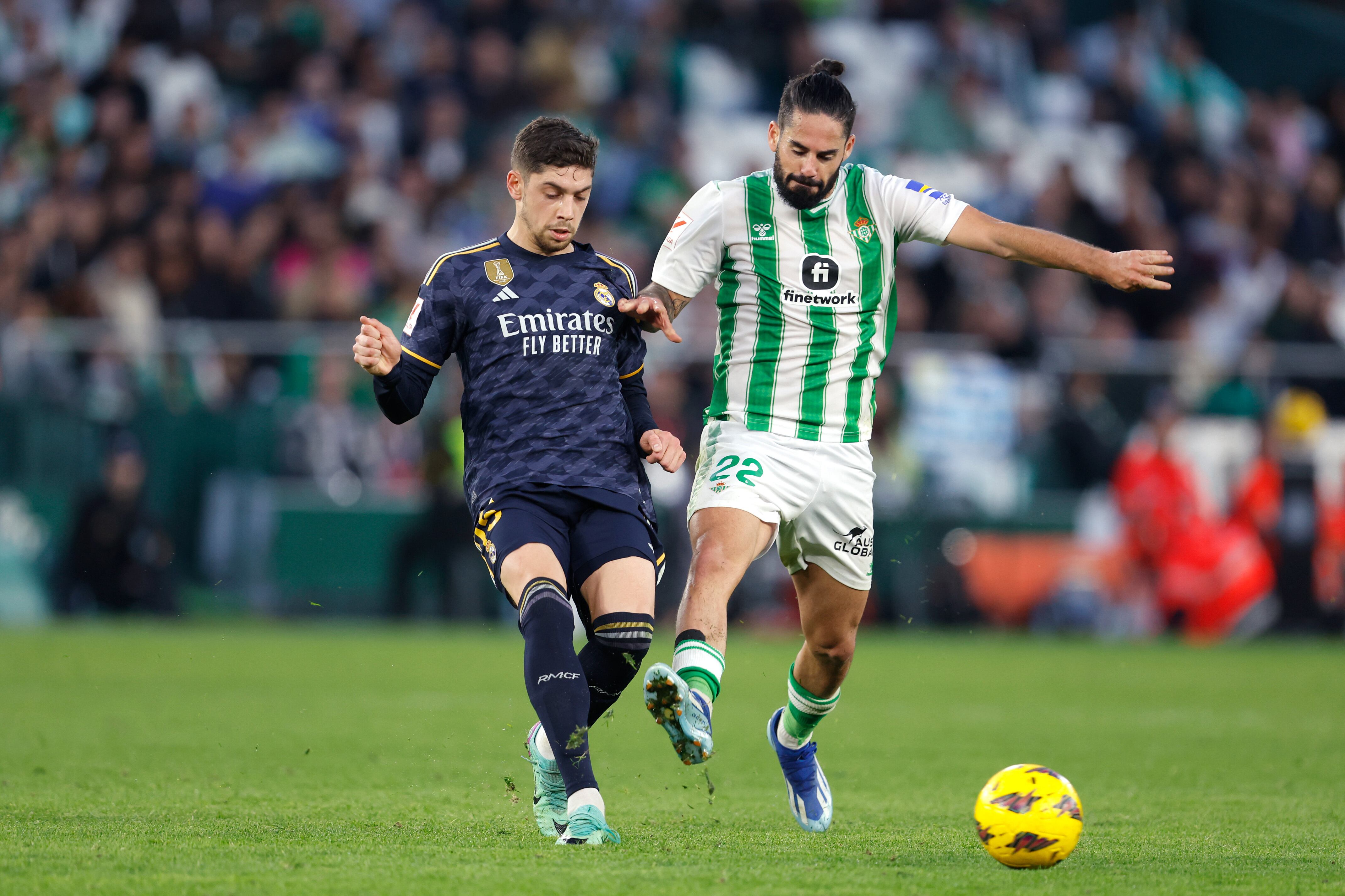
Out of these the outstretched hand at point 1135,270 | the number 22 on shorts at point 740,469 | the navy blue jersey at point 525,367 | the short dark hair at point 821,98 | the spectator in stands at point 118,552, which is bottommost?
the spectator in stands at point 118,552

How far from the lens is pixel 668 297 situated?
5895 mm

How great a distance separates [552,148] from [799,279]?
1.09 meters

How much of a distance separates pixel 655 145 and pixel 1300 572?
25.2 feet

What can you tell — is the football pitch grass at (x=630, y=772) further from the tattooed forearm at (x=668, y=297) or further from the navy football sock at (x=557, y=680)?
the tattooed forearm at (x=668, y=297)

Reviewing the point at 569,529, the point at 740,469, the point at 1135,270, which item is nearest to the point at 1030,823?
the point at 740,469

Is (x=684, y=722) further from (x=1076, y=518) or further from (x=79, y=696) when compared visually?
(x=1076, y=518)

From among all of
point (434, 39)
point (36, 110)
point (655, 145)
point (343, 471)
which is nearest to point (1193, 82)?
point (655, 145)

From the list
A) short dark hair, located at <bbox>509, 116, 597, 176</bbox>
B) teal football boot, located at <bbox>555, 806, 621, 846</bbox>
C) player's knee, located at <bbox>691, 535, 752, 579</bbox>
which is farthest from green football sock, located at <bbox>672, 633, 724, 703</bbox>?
short dark hair, located at <bbox>509, 116, 597, 176</bbox>

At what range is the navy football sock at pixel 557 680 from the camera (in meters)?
4.94

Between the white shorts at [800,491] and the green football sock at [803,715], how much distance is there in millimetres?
502

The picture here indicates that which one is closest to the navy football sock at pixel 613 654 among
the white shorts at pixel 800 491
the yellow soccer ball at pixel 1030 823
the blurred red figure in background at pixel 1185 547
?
the white shorts at pixel 800 491

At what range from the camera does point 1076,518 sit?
1505 centimetres

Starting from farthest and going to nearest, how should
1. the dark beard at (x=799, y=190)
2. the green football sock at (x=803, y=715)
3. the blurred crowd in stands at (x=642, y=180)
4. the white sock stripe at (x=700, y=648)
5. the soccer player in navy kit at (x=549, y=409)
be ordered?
the blurred crowd in stands at (x=642, y=180) < the green football sock at (x=803, y=715) < the dark beard at (x=799, y=190) < the soccer player in navy kit at (x=549, y=409) < the white sock stripe at (x=700, y=648)

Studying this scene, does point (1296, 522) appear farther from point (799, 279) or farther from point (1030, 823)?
point (1030, 823)
